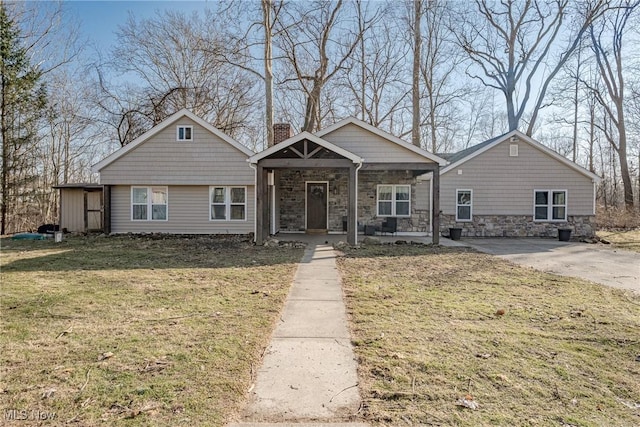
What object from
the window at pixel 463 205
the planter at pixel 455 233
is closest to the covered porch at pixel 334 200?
the planter at pixel 455 233

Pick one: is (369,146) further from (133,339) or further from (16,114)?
(16,114)

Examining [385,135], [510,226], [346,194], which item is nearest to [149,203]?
[346,194]

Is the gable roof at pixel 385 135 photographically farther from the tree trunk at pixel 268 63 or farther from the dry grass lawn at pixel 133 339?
the dry grass lawn at pixel 133 339

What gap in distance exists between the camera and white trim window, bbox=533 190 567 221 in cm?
1600

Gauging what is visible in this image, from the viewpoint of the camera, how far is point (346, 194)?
16047 millimetres

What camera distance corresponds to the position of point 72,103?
22.0 m

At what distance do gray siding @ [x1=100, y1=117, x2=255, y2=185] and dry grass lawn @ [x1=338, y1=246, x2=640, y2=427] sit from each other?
9322 millimetres

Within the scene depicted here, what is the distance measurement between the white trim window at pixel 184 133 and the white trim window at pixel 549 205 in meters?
15.2

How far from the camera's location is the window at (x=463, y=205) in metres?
16.1

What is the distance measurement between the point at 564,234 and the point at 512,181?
3.01 m

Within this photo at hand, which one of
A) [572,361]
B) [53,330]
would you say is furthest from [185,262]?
[572,361]

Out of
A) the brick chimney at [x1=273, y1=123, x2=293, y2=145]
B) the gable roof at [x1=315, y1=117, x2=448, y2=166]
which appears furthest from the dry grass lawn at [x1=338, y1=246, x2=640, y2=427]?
the brick chimney at [x1=273, y1=123, x2=293, y2=145]

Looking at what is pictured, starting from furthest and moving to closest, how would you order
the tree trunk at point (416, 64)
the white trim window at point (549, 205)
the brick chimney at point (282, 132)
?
the tree trunk at point (416, 64) < the white trim window at point (549, 205) < the brick chimney at point (282, 132)

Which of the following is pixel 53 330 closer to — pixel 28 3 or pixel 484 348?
pixel 484 348
